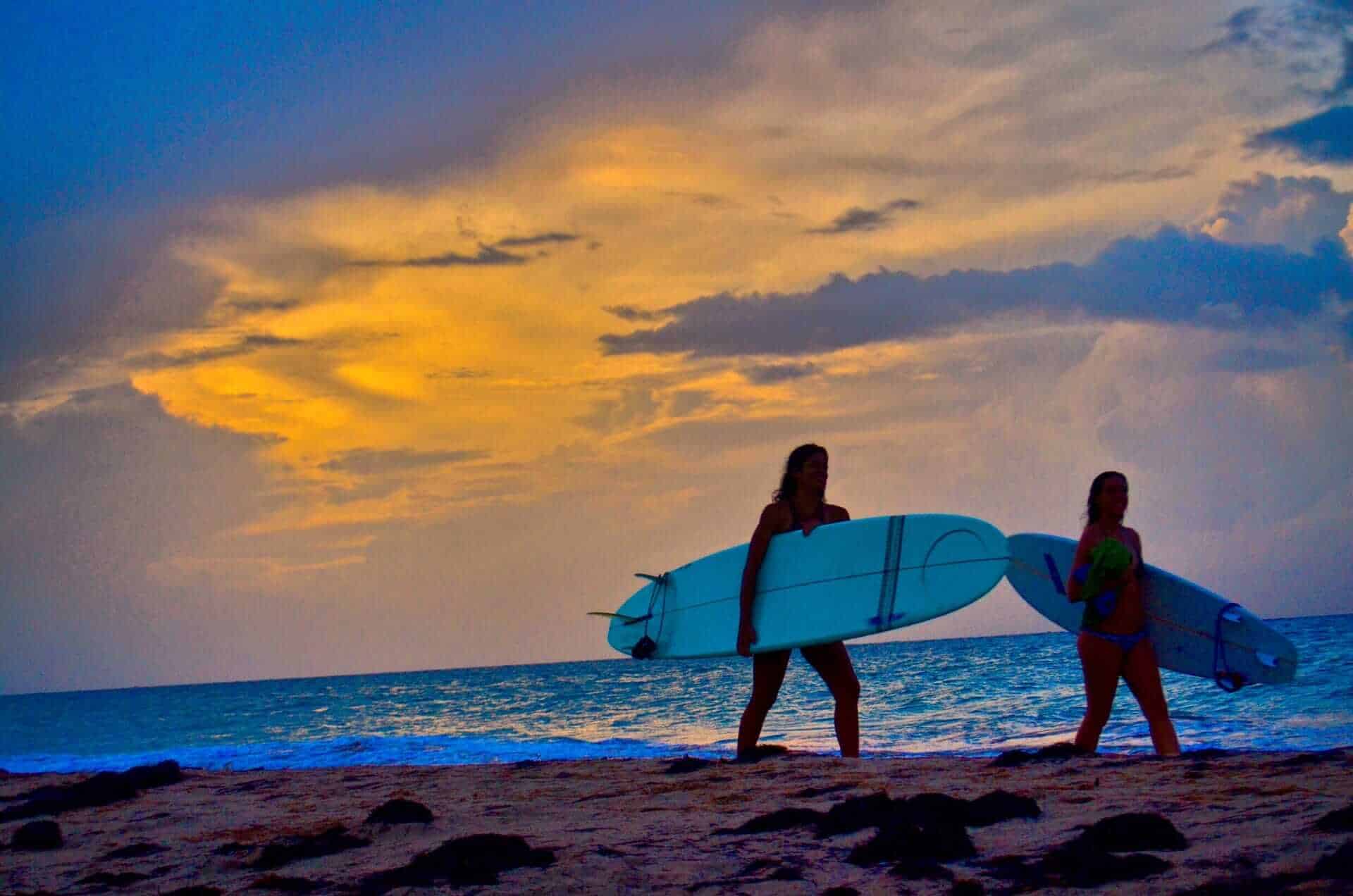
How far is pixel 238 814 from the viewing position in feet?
18.9

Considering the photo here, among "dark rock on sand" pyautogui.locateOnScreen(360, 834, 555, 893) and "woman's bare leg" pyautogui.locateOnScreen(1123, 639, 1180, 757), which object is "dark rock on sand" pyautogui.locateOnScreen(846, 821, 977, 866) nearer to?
"dark rock on sand" pyautogui.locateOnScreen(360, 834, 555, 893)

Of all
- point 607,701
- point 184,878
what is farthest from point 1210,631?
point 607,701

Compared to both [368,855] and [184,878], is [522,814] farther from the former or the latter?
[184,878]

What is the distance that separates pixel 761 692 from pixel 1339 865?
379 cm

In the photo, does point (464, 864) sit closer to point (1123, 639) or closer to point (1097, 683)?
A: point (1097, 683)

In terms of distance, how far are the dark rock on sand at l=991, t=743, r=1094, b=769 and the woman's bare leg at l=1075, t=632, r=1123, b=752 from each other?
6 cm

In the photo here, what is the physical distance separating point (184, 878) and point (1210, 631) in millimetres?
5578

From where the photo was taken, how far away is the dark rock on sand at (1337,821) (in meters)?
3.23

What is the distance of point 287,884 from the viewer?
378 centimetres

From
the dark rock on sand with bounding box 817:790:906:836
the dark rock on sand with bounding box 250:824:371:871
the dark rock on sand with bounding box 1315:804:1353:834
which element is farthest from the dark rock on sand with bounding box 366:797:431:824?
the dark rock on sand with bounding box 1315:804:1353:834

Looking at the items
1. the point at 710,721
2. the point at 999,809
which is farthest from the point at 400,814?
the point at 710,721

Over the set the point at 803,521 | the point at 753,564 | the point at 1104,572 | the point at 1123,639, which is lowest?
the point at 1123,639

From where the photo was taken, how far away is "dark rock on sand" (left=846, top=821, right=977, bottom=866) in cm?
354

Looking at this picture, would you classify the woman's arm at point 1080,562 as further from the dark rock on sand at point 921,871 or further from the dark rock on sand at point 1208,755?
the dark rock on sand at point 921,871
